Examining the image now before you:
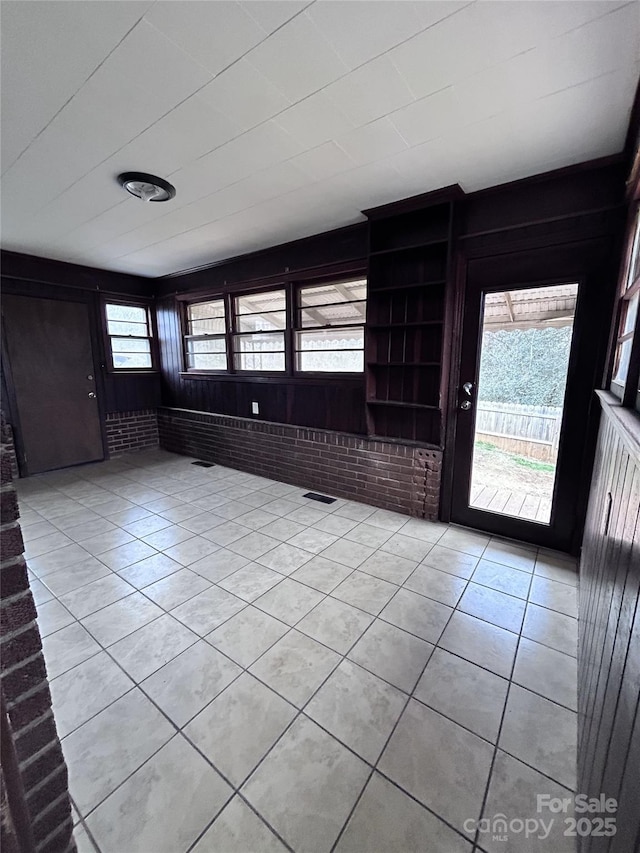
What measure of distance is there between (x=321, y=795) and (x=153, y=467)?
13.7ft

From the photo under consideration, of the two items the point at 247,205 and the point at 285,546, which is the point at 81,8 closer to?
the point at 247,205

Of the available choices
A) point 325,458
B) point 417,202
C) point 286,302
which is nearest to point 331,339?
point 286,302

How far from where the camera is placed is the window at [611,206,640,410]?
1.27 m

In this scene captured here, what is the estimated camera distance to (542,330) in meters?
2.45

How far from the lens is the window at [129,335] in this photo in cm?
486

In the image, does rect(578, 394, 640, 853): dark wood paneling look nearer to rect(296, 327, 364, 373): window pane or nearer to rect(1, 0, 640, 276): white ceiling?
rect(1, 0, 640, 276): white ceiling

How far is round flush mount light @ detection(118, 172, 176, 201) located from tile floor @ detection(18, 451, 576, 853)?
2519 millimetres

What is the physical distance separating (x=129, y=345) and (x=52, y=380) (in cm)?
109

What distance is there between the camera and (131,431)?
523cm

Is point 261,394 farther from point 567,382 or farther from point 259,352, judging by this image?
point 567,382

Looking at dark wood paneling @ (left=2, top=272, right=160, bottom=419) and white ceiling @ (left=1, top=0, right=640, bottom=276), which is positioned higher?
white ceiling @ (left=1, top=0, right=640, bottom=276)

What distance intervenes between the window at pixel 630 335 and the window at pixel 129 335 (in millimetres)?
5410

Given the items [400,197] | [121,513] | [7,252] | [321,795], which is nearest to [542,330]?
[400,197]

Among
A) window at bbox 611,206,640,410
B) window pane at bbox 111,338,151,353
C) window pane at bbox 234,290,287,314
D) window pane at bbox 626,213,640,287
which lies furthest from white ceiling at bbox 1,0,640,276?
window pane at bbox 111,338,151,353
